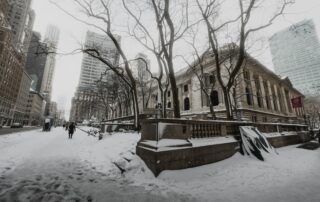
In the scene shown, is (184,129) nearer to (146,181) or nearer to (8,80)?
(146,181)

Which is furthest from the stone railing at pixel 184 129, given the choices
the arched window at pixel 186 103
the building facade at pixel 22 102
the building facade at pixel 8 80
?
the building facade at pixel 22 102

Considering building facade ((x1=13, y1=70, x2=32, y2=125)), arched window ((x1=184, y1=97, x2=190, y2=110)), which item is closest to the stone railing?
arched window ((x1=184, y1=97, x2=190, y2=110))

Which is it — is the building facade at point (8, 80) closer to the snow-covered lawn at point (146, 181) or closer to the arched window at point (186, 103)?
the arched window at point (186, 103)

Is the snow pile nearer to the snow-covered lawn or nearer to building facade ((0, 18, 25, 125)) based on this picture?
the snow-covered lawn

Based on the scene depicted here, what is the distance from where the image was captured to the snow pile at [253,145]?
6884 millimetres

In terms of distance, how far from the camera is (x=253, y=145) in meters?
7.14

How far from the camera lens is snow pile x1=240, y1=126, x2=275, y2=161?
6.88 metres

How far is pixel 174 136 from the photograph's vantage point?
17.8 feet

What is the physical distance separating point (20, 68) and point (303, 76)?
111364 millimetres

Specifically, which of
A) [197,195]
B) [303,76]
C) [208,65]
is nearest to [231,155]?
[197,195]

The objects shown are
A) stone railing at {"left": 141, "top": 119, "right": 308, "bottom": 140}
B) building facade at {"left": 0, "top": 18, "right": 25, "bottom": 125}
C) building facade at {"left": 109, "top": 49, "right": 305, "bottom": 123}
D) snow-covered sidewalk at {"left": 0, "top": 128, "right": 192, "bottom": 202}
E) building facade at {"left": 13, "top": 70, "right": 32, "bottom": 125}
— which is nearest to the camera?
snow-covered sidewalk at {"left": 0, "top": 128, "right": 192, "bottom": 202}

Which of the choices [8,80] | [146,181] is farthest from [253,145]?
[8,80]

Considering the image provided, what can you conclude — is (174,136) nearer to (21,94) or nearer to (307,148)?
(307,148)

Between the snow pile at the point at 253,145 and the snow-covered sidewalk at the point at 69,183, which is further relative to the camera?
the snow pile at the point at 253,145
